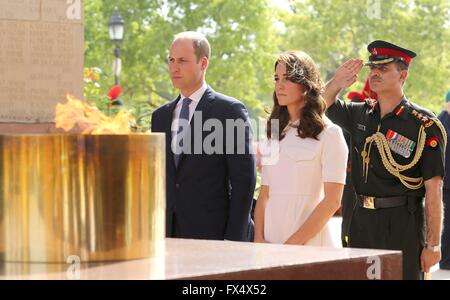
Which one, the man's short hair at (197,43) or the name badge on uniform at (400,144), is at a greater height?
the man's short hair at (197,43)

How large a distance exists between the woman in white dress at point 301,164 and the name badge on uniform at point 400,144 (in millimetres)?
765

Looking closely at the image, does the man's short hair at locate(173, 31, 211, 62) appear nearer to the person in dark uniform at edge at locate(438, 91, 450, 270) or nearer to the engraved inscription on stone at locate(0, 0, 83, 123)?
the engraved inscription on stone at locate(0, 0, 83, 123)

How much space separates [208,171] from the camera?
247 inches

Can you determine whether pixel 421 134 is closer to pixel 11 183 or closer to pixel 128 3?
pixel 11 183

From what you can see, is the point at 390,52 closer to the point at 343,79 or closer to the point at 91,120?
the point at 343,79

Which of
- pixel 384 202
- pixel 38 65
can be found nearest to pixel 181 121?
pixel 384 202

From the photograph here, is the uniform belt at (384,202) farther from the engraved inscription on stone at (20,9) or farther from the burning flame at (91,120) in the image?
the burning flame at (91,120)

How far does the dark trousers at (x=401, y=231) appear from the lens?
639 cm

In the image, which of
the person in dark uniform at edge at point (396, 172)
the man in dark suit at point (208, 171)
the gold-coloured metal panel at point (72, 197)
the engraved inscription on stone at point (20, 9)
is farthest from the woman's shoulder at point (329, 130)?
the engraved inscription on stone at point (20, 9)

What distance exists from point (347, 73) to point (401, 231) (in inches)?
39.6

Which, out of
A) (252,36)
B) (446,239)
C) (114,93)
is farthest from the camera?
(252,36)

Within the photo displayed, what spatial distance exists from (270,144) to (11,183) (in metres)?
2.73

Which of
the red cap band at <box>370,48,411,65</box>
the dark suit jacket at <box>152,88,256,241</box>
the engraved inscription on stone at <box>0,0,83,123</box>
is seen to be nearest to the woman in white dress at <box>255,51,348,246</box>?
the dark suit jacket at <box>152,88,256,241</box>

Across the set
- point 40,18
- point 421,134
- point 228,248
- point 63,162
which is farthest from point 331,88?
point 63,162
